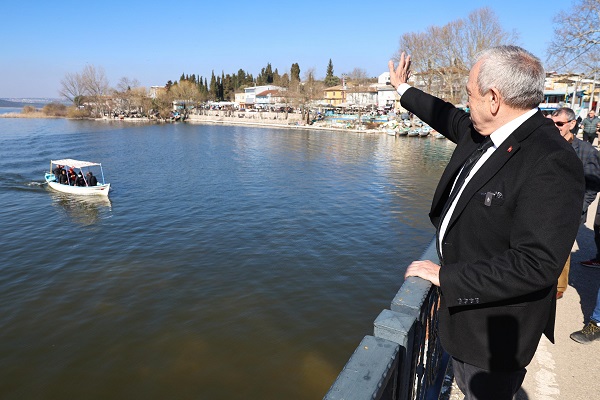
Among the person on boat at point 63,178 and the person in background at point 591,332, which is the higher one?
the person in background at point 591,332

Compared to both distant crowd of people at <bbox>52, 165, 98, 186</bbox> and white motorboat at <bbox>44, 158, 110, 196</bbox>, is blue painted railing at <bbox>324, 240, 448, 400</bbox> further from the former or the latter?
distant crowd of people at <bbox>52, 165, 98, 186</bbox>

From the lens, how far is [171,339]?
32.3 feet

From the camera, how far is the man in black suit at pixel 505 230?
4.98 feet

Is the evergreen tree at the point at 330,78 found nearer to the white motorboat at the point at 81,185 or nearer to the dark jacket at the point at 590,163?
the white motorboat at the point at 81,185

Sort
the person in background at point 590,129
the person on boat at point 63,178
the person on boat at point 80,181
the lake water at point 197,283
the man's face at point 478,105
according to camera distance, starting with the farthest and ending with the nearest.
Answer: the person on boat at point 63,178, the person on boat at point 80,181, the person in background at point 590,129, the lake water at point 197,283, the man's face at point 478,105

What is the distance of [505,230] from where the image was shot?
5.60ft

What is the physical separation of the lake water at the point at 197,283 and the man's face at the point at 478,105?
7959mm

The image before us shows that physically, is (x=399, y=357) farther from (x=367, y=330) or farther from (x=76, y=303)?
(x=76, y=303)

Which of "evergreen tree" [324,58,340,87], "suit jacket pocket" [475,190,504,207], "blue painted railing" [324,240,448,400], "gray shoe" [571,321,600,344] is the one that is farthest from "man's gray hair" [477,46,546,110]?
"evergreen tree" [324,58,340,87]

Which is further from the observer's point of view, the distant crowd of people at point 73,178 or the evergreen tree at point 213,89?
the evergreen tree at point 213,89

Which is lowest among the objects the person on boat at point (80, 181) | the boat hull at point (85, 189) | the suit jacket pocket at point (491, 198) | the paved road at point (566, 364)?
the boat hull at point (85, 189)

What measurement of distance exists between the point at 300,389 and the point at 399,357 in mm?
7512

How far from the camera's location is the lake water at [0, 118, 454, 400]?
29.0 ft

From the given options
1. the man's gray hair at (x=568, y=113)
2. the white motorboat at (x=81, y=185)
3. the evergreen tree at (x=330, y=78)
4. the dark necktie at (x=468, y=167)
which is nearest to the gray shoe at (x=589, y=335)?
the man's gray hair at (x=568, y=113)
